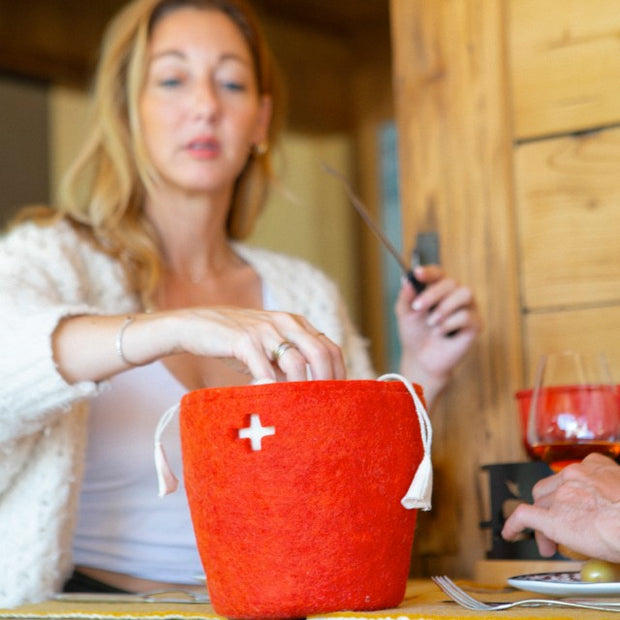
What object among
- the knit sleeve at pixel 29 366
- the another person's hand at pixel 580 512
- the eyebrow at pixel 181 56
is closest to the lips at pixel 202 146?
the eyebrow at pixel 181 56

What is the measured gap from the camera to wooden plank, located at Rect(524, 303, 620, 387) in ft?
4.44

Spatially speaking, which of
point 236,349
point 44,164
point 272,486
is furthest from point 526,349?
point 44,164

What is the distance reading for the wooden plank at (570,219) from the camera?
4.47ft

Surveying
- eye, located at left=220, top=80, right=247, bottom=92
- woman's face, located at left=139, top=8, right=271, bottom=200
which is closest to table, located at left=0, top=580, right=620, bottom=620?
woman's face, located at left=139, top=8, right=271, bottom=200

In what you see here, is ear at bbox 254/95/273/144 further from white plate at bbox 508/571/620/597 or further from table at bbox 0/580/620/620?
white plate at bbox 508/571/620/597

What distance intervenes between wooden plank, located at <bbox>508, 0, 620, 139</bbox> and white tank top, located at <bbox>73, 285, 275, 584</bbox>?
1.98ft

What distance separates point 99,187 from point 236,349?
2.51 ft

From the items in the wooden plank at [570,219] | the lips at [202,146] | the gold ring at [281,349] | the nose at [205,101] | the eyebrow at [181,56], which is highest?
the eyebrow at [181,56]

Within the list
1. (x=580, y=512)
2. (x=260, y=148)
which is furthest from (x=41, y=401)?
(x=260, y=148)

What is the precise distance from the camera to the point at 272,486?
0.81m

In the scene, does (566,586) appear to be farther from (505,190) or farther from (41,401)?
(505,190)

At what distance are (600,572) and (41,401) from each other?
0.56 metres

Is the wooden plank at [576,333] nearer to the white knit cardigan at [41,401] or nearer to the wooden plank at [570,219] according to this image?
the wooden plank at [570,219]

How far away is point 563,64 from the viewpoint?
140 cm
